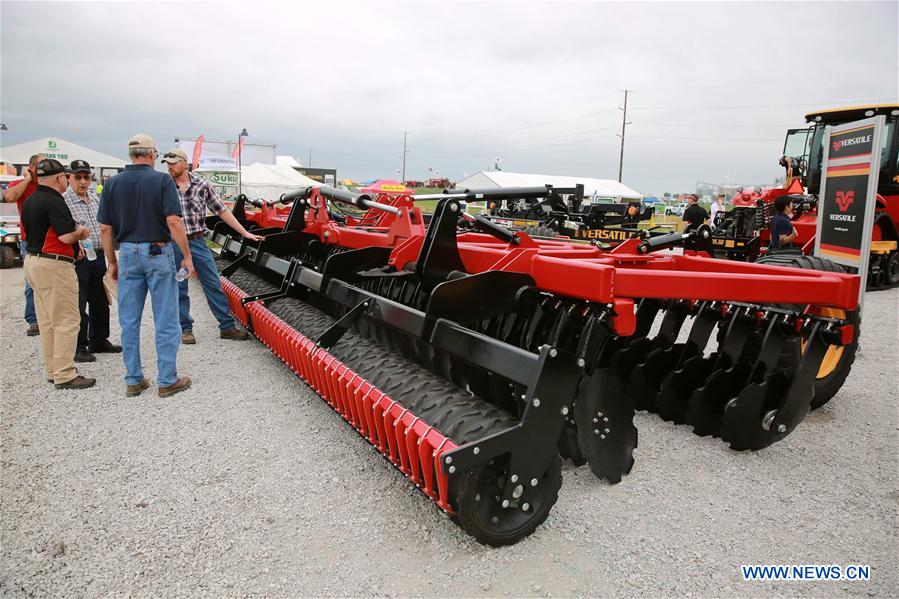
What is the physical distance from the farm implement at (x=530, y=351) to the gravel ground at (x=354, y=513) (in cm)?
21

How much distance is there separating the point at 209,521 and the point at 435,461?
46.8 inches

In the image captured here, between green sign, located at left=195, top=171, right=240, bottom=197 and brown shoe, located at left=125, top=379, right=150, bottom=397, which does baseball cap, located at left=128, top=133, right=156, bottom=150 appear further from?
green sign, located at left=195, top=171, right=240, bottom=197

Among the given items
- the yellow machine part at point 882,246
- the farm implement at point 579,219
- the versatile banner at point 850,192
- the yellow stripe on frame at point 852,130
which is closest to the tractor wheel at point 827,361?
the versatile banner at point 850,192

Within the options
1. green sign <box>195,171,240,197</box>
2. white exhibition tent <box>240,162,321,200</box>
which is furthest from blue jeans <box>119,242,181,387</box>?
white exhibition tent <box>240,162,321,200</box>

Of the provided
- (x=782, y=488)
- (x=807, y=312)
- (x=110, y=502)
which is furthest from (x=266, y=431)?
(x=807, y=312)

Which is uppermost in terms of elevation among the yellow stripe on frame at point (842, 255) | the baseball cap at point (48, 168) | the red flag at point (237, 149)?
the red flag at point (237, 149)

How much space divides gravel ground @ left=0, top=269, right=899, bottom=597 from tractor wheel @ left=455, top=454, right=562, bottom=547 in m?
0.11

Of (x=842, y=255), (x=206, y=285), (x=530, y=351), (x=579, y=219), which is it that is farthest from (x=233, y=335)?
(x=579, y=219)

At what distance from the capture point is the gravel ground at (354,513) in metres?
2.18

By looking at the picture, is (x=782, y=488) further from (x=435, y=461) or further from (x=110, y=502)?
(x=110, y=502)

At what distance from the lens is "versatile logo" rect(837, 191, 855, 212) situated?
4608 mm

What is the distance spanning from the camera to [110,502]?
2.68 m

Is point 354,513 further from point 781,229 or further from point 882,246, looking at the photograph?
point 882,246

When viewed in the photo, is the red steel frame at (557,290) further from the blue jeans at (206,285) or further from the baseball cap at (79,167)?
the baseball cap at (79,167)
